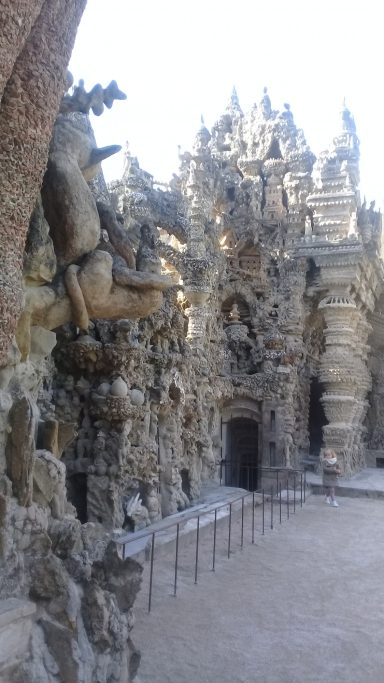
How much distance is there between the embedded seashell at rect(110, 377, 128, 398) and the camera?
8461mm

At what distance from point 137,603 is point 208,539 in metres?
3.21

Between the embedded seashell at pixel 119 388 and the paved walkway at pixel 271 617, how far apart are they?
7.59ft

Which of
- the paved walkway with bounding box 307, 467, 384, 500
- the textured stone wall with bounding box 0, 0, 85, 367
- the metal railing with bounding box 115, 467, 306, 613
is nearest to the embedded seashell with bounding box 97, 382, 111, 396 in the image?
the metal railing with bounding box 115, 467, 306, 613

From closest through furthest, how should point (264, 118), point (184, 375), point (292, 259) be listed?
point (184, 375)
point (292, 259)
point (264, 118)

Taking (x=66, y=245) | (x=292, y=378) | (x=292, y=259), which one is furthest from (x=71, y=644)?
(x=292, y=259)

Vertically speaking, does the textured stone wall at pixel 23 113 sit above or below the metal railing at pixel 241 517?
above

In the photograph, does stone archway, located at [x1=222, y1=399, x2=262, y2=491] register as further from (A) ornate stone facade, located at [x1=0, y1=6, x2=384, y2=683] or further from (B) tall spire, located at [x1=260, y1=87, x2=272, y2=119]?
(B) tall spire, located at [x1=260, y1=87, x2=272, y2=119]

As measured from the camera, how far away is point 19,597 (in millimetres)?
3043

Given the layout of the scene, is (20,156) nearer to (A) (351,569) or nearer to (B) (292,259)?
(A) (351,569)

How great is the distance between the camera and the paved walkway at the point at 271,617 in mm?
4570

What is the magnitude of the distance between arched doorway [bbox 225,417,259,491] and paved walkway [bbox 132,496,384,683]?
819 cm

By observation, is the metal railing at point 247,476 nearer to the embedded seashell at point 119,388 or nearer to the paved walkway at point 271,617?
the paved walkway at point 271,617

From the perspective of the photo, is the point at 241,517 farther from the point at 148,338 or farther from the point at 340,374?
the point at 340,374

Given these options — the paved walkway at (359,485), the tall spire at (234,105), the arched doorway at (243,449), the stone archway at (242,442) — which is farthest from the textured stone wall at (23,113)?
the tall spire at (234,105)
